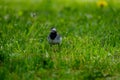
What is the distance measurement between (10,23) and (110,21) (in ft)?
6.85

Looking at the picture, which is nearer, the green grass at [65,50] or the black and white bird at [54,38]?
the green grass at [65,50]

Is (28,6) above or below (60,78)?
above

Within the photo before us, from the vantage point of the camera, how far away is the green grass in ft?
18.6

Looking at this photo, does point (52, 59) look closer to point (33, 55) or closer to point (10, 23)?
point (33, 55)

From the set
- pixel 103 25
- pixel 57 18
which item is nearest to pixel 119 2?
pixel 57 18

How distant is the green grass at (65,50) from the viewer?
5672mm

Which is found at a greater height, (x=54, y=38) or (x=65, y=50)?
(x=54, y=38)

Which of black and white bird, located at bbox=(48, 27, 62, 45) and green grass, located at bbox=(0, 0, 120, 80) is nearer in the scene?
green grass, located at bbox=(0, 0, 120, 80)

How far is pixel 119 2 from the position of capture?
13.1m

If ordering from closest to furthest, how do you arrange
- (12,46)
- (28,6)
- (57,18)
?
(12,46)
(57,18)
(28,6)

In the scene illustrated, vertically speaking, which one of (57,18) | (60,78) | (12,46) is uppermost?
(57,18)

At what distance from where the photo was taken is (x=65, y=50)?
6.68 metres

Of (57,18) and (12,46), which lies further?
(57,18)

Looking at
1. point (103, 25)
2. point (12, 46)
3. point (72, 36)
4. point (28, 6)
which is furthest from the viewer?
point (28, 6)
